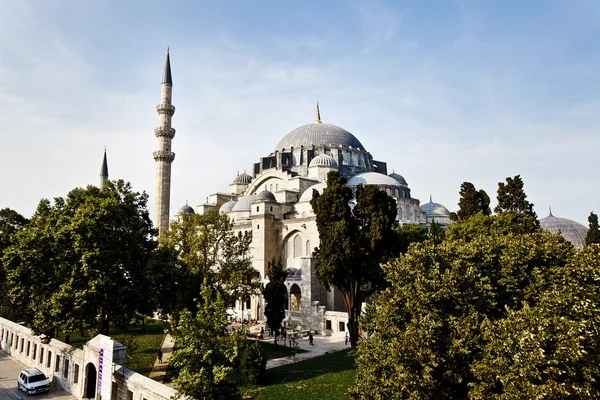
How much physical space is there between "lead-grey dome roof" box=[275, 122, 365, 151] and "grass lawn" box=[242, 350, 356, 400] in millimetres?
32743

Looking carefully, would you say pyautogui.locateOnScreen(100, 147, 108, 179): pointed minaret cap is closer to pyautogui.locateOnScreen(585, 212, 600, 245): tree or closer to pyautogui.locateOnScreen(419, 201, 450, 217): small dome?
pyautogui.locateOnScreen(419, 201, 450, 217): small dome

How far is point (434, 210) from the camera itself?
45.3 metres

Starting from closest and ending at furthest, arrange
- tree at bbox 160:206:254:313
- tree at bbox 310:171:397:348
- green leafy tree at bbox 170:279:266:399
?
green leafy tree at bbox 170:279:266:399
tree at bbox 310:171:397:348
tree at bbox 160:206:254:313

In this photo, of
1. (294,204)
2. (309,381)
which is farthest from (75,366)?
(294,204)

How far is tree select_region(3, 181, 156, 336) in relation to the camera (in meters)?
15.2

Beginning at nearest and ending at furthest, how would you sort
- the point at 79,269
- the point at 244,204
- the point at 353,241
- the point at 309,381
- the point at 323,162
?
the point at 309,381 → the point at 79,269 → the point at 353,241 → the point at 244,204 → the point at 323,162

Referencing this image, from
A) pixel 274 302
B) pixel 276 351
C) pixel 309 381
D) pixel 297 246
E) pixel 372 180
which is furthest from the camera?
pixel 372 180

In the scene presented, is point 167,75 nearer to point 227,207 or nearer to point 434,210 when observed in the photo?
point 227,207

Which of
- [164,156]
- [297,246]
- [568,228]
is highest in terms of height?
[164,156]

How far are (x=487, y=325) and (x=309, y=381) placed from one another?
8345 millimetres

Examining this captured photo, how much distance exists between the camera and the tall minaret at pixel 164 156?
36.9 meters

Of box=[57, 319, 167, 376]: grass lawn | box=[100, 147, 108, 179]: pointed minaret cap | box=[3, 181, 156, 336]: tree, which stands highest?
box=[100, 147, 108, 179]: pointed minaret cap

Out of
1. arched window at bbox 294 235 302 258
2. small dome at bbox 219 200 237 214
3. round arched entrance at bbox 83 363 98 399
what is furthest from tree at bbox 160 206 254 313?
small dome at bbox 219 200 237 214

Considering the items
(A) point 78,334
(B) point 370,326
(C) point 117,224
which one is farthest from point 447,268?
(A) point 78,334
